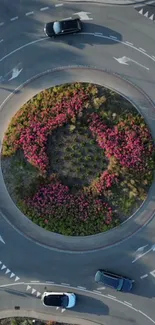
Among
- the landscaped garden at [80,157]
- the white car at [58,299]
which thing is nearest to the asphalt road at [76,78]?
the white car at [58,299]

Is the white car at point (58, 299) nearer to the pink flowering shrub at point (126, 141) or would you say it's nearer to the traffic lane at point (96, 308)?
the traffic lane at point (96, 308)

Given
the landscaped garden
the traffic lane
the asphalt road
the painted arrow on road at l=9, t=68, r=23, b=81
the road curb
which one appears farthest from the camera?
the traffic lane

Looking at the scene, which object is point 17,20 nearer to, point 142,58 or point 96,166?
point 142,58

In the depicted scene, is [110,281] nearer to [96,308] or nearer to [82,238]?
[96,308]

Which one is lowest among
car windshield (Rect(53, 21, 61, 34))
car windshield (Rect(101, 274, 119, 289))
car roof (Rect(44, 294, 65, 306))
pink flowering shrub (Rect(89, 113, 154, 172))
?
car roof (Rect(44, 294, 65, 306))

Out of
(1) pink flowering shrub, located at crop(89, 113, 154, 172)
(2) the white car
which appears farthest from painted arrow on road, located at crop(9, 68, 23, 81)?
(2) the white car

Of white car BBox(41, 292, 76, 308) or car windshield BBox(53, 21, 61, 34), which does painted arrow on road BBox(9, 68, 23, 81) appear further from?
white car BBox(41, 292, 76, 308)

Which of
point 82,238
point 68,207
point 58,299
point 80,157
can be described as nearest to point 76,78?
point 80,157
